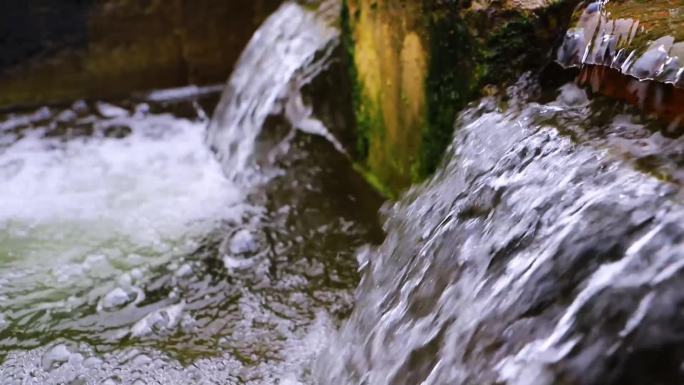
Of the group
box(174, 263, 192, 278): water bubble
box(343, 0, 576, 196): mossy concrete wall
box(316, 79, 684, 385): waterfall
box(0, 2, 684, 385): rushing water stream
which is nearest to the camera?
box(316, 79, 684, 385): waterfall

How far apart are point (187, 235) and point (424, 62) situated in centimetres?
108

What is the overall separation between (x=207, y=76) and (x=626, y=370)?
4100mm

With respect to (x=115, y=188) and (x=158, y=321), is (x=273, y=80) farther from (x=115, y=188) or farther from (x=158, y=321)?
(x=158, y=321)

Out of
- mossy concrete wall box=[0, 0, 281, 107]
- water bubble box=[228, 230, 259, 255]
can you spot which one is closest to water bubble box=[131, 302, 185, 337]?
water bubble box=[228, 230, 259, 255]

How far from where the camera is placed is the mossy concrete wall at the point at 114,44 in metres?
4.55

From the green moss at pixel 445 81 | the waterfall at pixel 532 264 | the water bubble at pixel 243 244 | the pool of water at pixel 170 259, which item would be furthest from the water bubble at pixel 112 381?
the green moss at pixel 445 81

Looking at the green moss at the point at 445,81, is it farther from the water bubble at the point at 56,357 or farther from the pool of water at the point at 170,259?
the water bubble at the point at 56,357

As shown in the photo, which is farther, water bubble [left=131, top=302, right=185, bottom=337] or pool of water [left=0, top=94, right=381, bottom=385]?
water bubble [left=131, top=302, right=185, bottom=337]

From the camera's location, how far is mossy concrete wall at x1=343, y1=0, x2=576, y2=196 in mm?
2207

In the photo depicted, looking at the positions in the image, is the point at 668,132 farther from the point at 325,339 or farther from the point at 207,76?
the point at 207,76

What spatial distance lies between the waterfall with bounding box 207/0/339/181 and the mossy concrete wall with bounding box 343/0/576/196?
0.22m

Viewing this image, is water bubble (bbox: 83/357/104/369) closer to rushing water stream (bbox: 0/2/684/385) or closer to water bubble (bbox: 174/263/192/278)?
rushing water stream (bbox: 0/2/684/385)

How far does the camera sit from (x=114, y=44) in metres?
4.74

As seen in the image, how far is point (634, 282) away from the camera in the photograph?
1226mm
